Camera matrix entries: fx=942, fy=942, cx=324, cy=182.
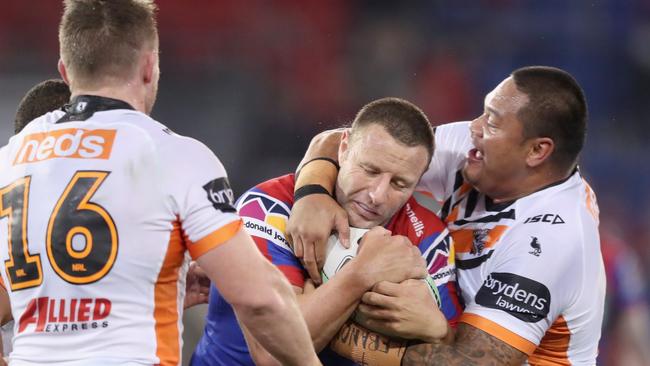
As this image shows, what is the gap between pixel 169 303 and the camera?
304 cm

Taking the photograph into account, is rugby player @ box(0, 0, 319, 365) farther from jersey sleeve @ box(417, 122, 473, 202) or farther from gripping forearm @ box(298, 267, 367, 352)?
jersey sleeve @ box(417, 122, 473, 202)

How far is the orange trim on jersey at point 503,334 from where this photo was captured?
3.65 m

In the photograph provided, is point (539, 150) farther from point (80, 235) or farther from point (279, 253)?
point (80, 235)

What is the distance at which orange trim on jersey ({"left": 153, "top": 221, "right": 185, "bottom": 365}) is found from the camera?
2979 mm

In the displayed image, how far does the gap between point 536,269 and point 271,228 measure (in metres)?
1.05

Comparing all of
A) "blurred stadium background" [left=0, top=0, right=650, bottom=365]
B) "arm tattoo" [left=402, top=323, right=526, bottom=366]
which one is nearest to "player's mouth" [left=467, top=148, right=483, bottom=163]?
"arm tattoo" [left=402, top=323, right=526, bottom=366]

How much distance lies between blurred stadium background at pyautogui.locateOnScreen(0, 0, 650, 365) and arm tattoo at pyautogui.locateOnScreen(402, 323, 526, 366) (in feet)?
19.6

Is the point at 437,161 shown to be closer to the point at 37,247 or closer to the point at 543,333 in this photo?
the point at 543,333

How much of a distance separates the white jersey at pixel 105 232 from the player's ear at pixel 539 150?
63.2 inches

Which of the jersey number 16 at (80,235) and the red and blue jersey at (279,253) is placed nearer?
the jersey number 16 at (80,235)

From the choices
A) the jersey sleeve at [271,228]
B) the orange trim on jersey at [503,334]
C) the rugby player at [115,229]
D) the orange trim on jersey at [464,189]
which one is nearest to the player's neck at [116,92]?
the rugby player at [115,229]

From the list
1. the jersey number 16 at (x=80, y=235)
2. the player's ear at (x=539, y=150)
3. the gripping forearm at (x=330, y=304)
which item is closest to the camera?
the jersey number 16 at (x=80, y=235)

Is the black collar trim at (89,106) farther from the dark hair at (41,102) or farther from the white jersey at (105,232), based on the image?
the dark hair at (41,102)

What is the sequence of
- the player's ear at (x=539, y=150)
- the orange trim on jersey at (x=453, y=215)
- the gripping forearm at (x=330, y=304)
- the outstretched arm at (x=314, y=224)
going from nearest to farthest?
the gripping forearm at (x=330, y=304) < the outstretched arm at (x=314, y=224) < the player's ear at (x=539, y=150) < the orange trim on jersey at (x=453, y=215)
